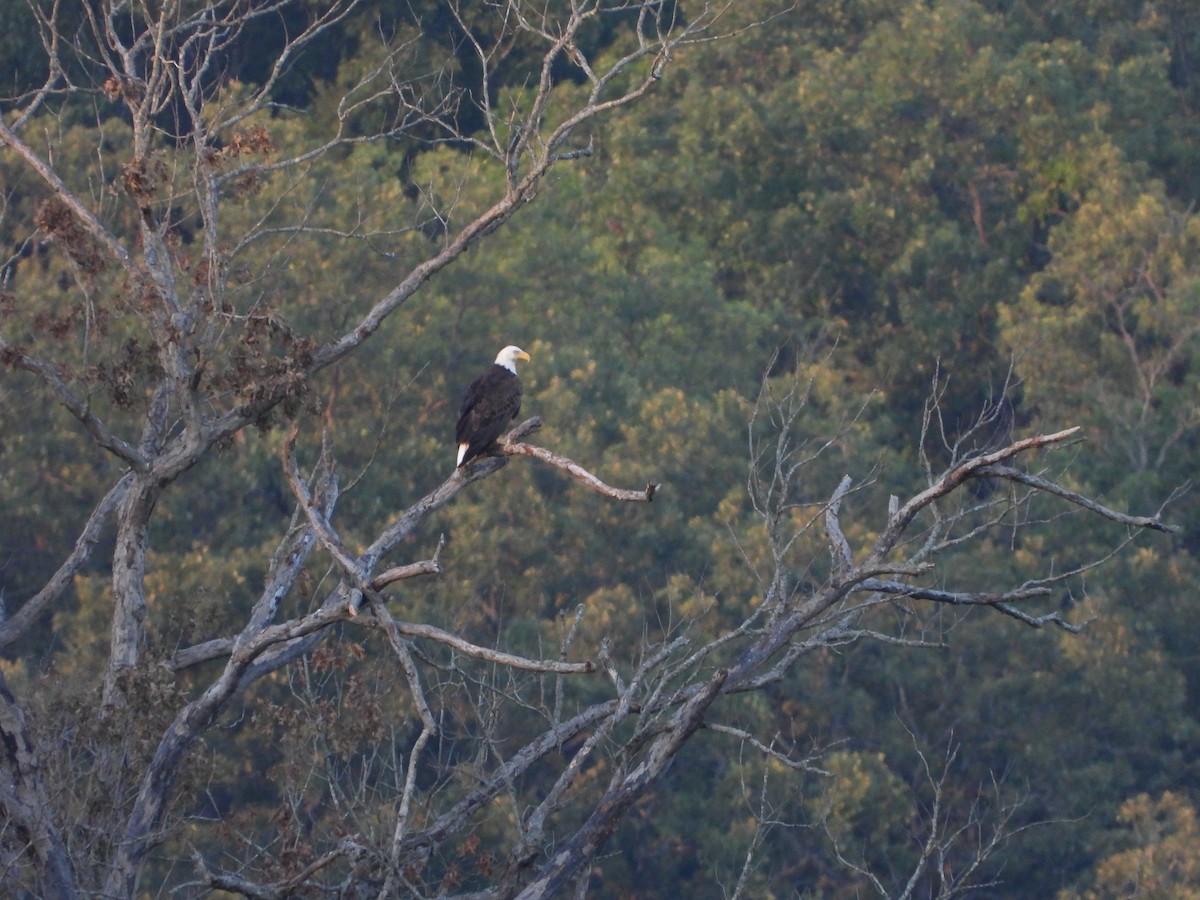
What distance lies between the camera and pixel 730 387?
18.8 metres

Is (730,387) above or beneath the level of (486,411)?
beneath

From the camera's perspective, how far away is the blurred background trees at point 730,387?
13.6 metres

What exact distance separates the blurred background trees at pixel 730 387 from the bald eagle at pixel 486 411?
1.30 meters

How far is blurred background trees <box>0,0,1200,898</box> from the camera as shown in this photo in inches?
534

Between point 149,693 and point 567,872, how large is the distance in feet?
5.72

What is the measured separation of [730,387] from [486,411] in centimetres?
1105

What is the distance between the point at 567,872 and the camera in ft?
18.0

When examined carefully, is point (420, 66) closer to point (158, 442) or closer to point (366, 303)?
point (366, 303)

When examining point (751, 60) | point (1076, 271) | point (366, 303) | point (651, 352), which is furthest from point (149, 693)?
point (751, 60)

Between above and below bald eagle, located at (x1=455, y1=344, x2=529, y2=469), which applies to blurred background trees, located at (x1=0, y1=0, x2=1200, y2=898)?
below

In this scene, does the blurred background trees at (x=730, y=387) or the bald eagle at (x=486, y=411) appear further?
the blurred background trees at (x=730, y=387)

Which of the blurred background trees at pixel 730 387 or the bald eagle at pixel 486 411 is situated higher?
the bald eagle at pixel 486 411

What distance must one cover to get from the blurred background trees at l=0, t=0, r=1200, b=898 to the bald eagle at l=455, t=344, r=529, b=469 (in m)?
1.30

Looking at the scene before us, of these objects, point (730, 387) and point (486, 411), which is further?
point (730, 387)
